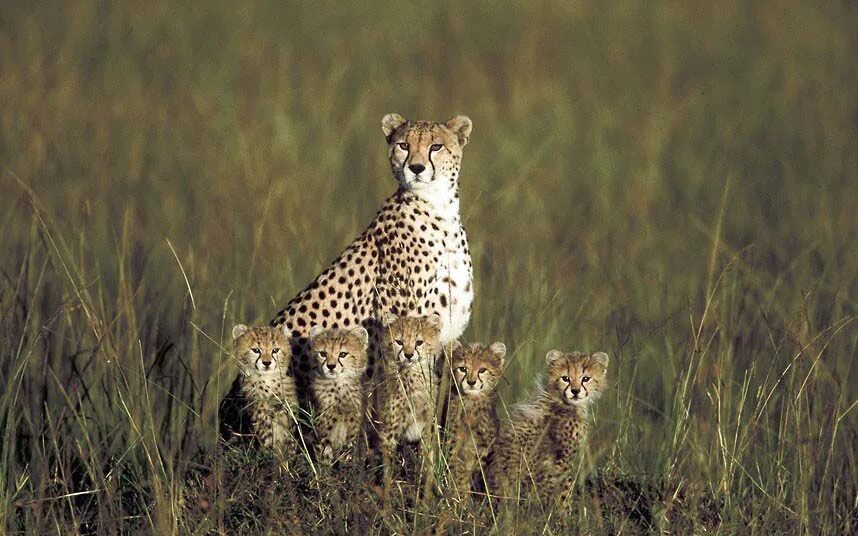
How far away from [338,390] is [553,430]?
690 millimetres

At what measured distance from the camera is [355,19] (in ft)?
42.3

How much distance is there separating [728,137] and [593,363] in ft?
18.5

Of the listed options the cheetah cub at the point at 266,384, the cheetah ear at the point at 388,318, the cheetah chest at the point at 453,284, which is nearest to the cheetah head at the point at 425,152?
the cheetah chest at the point at 453,284

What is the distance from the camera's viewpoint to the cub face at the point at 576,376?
4766mm

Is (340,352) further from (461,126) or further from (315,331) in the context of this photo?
(461,126)

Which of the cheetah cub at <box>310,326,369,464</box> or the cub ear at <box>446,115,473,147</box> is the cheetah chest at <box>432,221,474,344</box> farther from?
the cheetah cub at <box>310,326,369,464</box>

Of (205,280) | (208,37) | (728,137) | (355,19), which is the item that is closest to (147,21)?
(208,37)

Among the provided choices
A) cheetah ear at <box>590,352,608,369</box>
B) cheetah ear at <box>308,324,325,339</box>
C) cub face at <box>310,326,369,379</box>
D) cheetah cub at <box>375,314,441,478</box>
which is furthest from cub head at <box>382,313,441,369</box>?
cheetah ear at <box>590,352,608,369</box>

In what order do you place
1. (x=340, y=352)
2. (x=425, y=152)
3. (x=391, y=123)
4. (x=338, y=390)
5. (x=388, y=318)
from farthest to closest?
1. (x=391, y=123)
2. (x=425, y=152)
3. (x=388, y=318)
4. (x=338, y=390)
5. (x=340, y=352)

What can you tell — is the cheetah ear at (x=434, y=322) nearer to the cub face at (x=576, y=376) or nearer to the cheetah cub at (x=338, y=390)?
the cheetah cub at (x=338, y=390)

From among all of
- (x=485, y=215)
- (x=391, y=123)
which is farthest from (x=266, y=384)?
(x=485, y=215)

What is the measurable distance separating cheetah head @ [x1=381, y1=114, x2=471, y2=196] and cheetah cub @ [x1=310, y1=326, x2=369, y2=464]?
2.25 ft

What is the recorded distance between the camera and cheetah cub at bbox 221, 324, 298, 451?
474cm

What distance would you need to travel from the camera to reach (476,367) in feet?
15.5
